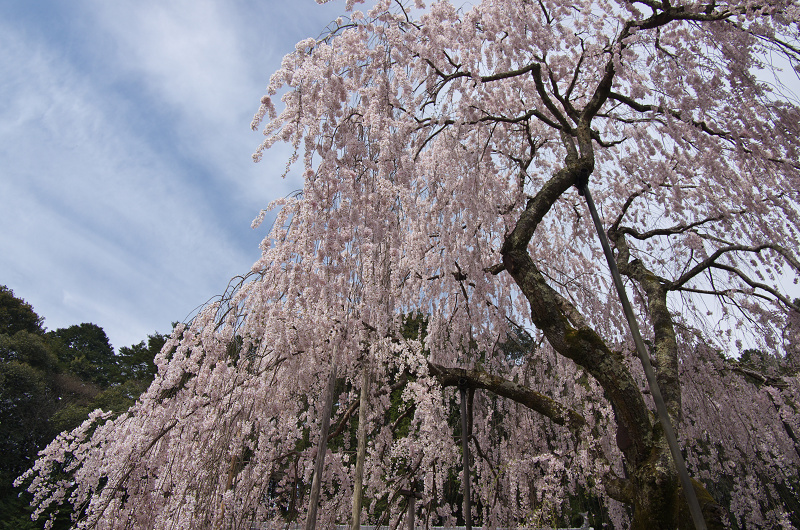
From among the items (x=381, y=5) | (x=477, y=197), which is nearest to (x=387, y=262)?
(x=477, y=197)

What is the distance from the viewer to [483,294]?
4867 mm

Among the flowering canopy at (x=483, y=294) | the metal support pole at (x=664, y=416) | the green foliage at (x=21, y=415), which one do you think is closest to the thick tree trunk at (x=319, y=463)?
the flowering canopy at (x=483, y=294)

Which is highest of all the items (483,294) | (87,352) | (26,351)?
(87,352)

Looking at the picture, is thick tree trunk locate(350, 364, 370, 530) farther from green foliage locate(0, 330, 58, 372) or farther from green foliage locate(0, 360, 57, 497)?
green foliage locate(0, 330, 58, 372)

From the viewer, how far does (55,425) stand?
42.8 feet

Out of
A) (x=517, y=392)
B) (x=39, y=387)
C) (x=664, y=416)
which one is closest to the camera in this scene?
(x=664, y=416)

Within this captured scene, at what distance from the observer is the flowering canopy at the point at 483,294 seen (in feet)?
9.59

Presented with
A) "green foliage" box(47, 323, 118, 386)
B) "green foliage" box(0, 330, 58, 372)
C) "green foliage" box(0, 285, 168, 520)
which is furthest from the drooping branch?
"green foliage" box(47, 323, 118, 386)

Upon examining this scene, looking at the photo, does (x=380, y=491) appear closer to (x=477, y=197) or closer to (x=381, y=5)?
(x=477, y=197)

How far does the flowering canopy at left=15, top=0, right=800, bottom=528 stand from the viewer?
292 centimetres

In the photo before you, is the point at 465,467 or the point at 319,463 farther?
the point at 465,467

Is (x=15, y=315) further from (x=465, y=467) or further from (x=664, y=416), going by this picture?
(x=664, y=416)

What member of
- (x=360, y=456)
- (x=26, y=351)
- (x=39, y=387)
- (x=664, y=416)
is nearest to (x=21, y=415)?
(x=39, y=387)

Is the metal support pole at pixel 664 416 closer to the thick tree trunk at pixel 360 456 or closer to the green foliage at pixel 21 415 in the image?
the thick tree trunk at pixel 360 456
